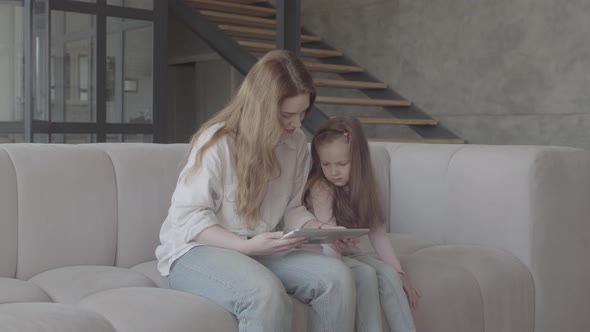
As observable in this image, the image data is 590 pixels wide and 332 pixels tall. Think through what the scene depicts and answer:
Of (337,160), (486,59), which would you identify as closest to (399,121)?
(486,59)

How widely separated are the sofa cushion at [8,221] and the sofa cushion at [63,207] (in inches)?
0.6

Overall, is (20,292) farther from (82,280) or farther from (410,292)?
(410,292)

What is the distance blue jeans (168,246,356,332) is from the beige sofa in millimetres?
54

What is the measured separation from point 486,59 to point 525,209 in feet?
11.6

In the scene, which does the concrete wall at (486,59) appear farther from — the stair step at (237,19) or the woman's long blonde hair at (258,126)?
the woman's long blonde hair at (258,126)

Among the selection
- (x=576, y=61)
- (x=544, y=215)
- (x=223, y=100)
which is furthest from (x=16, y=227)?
(x=223, y=100)

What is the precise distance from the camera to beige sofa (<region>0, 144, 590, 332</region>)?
1980mm

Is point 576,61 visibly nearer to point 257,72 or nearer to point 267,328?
point 257,72

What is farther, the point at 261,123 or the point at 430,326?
the point at 430,326

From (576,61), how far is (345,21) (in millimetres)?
2271

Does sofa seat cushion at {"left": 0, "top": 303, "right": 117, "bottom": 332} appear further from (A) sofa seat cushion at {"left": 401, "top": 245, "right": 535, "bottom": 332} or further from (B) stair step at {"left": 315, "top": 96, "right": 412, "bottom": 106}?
(B) stair step at {"left": 315, "top": 96, "right": 412, "bottom": 106}

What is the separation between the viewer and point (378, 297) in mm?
2195

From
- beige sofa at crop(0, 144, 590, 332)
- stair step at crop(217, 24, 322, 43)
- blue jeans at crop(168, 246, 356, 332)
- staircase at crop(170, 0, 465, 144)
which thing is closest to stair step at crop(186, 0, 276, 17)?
staircase at crop(170, 0, 465, 144)

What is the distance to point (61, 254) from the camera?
2.45m
